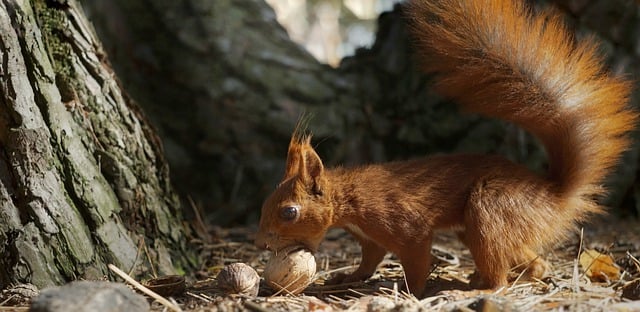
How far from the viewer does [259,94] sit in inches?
152

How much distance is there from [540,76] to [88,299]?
5.36 feet

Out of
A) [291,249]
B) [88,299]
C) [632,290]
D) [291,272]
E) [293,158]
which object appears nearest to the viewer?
[88,299]

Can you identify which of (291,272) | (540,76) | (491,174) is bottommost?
(291,272)

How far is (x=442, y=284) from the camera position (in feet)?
8.52

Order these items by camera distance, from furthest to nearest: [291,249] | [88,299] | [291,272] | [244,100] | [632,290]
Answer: [244,100] < [291,249] < [291,272] < [632,290] < [88,299]

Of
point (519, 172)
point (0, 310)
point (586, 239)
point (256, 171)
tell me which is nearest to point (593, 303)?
point (519, 172)

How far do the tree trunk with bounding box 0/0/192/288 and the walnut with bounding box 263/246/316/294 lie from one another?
0.60 m

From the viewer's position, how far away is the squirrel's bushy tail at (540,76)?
2363 millimetres

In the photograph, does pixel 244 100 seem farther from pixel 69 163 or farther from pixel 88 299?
pixel 88 299

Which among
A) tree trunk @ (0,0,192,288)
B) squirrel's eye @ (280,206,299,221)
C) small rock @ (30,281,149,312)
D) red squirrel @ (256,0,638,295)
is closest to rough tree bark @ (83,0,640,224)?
tree trunk @ (0,0,192,288)

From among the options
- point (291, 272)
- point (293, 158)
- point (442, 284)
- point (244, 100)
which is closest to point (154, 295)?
point (291, 272)

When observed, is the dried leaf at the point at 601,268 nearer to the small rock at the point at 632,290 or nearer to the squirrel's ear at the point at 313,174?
the small rock at the point at 632,290

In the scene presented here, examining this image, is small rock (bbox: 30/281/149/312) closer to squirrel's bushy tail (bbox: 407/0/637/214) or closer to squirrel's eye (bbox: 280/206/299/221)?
squirrel's eye (bbox: 280/206/299/221)

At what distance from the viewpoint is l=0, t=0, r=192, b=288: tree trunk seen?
2.25m
